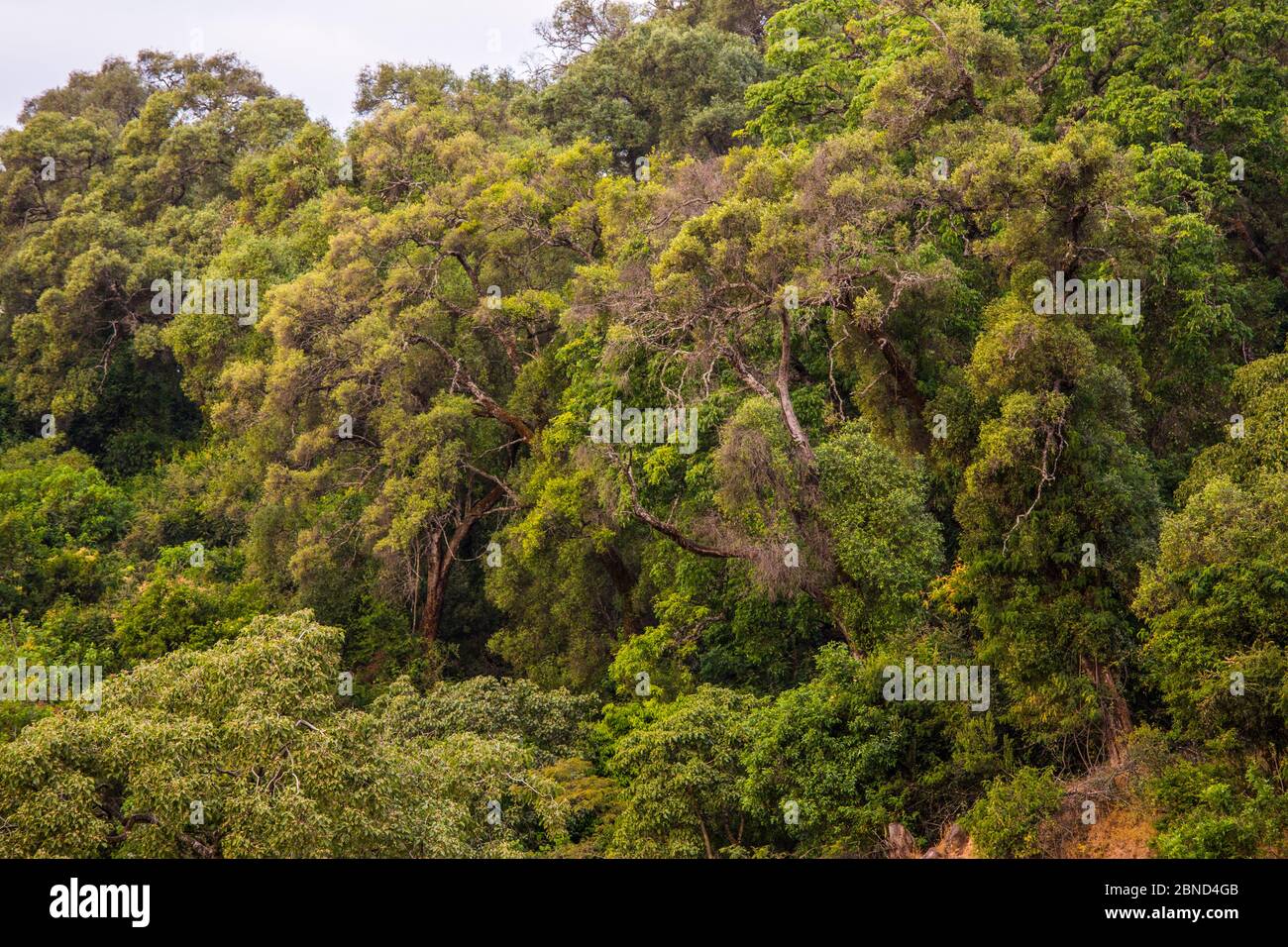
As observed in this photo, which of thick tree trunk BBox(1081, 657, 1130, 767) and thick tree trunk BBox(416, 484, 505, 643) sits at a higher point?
thick tree trunk BBox(416, 484, 505, 643)

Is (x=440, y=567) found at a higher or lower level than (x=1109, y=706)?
higher

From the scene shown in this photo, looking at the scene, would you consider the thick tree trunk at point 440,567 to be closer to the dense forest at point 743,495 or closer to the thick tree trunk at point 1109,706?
the dense forest at point 743,495

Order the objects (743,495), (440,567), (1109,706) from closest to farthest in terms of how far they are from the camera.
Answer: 1. (1109,706)
2. (743,495)
3. (440,567)

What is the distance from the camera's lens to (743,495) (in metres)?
19.8

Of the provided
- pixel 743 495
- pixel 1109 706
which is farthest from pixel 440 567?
pixel 1109 706

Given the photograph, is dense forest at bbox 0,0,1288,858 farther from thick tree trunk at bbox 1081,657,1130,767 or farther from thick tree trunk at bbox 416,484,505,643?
thick tree trunk at bbox 416,484,505,643

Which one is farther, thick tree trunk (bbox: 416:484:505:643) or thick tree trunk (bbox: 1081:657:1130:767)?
thick tree trunk (bbox: 416:484:505:643)

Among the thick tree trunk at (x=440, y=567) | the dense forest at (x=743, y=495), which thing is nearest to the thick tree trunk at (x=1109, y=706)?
the dense forest at (x=743, y=495)

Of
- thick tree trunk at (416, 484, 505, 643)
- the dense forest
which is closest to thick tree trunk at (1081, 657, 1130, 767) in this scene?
the dense forest

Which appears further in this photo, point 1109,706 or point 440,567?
point 440,567

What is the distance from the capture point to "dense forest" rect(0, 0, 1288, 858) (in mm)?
15820

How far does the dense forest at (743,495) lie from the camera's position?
51.9ft

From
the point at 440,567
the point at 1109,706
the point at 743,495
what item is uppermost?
the point at 743,495

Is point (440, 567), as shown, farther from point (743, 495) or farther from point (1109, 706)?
point (1109, 706)
